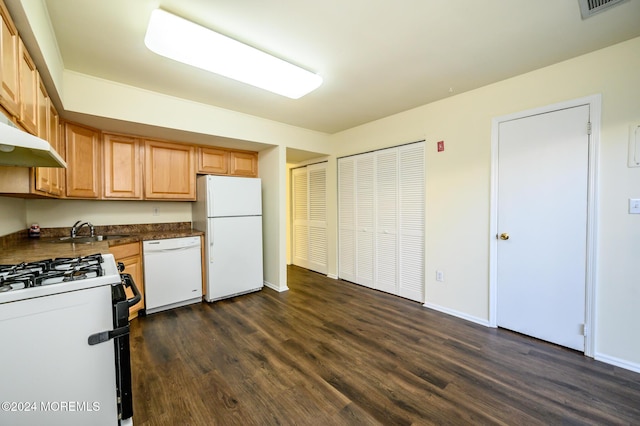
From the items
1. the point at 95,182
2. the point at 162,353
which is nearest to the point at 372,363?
the point at 162,353

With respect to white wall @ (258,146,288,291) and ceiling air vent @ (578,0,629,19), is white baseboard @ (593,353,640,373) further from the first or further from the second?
white wall @ (258,146,288,291)

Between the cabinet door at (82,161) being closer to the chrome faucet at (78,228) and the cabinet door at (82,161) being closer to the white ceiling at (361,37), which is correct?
the chrome faucet at (78,228)

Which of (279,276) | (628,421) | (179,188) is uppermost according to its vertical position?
(179,188)

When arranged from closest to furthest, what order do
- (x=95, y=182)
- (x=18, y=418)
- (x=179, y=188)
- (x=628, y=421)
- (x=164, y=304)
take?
(x=18, y=418)
(x=628, y=421)
(x=95, y=182)
(x=164, y=304)
(x=179, y=188)

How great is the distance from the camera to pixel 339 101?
9.41 feet

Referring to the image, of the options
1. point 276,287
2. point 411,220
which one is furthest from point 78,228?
point 411,220

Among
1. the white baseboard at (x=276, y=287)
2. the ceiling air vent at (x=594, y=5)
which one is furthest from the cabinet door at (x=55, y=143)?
the ceiling air vent at (x=594, y=5)

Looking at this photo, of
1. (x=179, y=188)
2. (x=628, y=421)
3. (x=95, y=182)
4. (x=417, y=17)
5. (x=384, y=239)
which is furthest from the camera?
(x=384, y=239)

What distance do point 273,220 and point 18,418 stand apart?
2990 mm

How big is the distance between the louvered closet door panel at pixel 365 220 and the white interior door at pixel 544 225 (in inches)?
60.8

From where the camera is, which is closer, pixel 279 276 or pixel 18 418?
pixel 18 418

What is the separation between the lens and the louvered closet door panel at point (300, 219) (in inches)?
189

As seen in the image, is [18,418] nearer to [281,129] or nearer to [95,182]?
[95,182]

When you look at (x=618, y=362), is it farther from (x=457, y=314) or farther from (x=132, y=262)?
(x=132, y=262)
